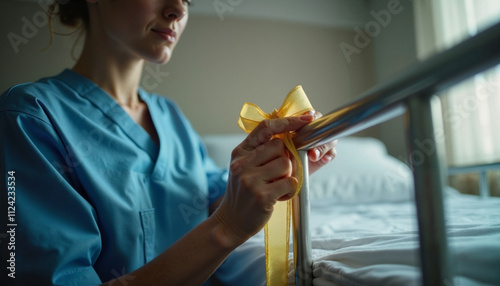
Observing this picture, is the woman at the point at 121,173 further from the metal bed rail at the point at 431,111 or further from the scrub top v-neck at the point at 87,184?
the metal bed rail at the point at 431,111

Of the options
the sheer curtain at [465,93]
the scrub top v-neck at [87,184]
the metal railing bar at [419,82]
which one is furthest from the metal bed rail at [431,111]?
the sheer curtain at [465,93]

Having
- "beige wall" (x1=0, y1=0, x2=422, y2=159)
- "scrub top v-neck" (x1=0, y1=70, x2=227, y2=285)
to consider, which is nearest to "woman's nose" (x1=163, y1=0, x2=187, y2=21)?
"scrub top v-neck" (x1=0, y1=70, x2=227, y2=285)

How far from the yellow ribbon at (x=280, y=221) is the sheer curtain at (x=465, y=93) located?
1.47 metres

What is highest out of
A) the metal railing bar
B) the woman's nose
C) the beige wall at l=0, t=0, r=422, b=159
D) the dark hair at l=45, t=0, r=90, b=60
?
the beige wall at l=0, t=0, r=422, b=159

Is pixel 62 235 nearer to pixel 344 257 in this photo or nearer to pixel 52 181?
pixel 52 181

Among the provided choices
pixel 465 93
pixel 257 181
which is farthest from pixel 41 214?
pixel 465 93

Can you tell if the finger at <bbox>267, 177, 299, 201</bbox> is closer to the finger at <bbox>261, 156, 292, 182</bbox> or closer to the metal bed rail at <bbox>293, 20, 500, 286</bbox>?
the finger at <bbox>261, 156, 292, 182</bbox>

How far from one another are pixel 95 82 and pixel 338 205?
100cm

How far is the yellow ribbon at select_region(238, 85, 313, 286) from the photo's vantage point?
498mm

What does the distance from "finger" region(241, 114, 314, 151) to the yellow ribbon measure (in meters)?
0.02

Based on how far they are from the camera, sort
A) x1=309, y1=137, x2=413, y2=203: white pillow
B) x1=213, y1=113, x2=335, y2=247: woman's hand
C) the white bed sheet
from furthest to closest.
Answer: x1=309, y1=137, x2=413, y2=203: white pillow < x1=213, y1=113, x2=335, y2=247: woman's hand < the white bed sheet

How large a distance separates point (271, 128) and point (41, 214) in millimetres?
386

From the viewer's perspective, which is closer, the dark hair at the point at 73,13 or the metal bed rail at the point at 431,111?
the metal bed rail at the point at 431,111

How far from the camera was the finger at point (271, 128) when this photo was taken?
474mm
